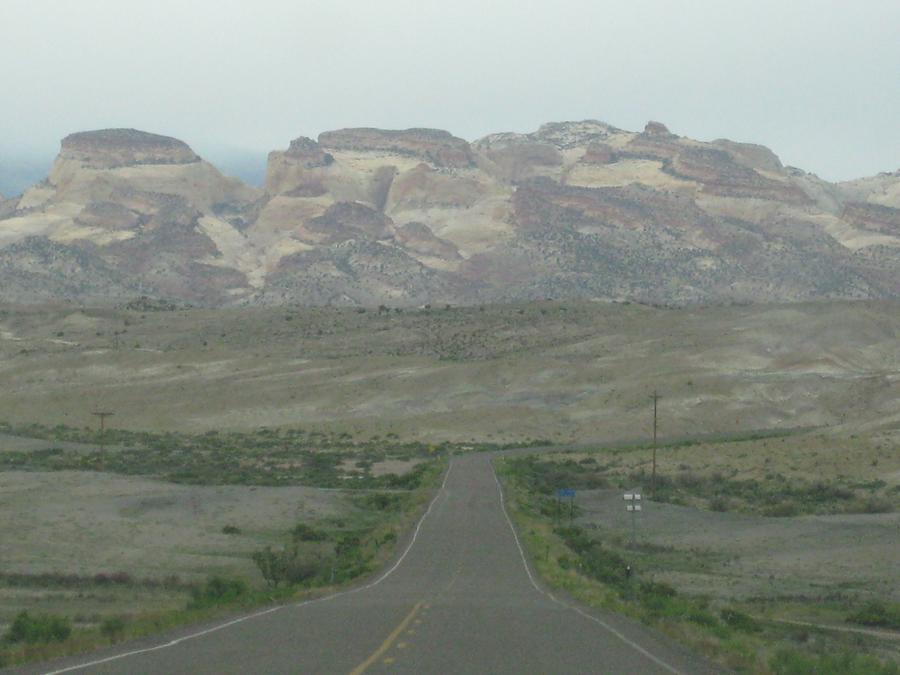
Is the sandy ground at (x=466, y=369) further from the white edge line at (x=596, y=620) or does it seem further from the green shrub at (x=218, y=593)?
the green shrub at (x=218, y=593)

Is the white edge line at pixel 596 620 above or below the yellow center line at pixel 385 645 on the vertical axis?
below

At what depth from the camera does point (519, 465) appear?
69812mm

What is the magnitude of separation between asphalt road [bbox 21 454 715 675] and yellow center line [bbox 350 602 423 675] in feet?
0.07

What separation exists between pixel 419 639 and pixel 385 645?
2.84 ft

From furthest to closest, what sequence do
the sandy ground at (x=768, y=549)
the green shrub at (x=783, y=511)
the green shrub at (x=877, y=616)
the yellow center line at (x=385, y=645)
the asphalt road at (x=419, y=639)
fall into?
the green shrub at (x=783, y=511), the sandy ground at (x=768, y=549), the green shrub at (x=877, y=616), the asphalt road at (x=419, y=639), the yellow center line at (x=385, y=645)

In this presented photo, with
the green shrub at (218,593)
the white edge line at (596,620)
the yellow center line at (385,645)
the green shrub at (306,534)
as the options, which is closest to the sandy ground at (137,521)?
the green shrub at (306,534)

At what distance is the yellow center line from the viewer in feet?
48.0

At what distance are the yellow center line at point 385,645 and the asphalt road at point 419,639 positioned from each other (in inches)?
0.9

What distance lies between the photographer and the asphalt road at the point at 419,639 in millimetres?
15102

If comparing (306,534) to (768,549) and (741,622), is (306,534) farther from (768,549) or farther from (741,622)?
(741,622)

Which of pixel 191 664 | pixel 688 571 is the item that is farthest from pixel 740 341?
pixel 191 664

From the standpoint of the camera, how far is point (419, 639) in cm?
1758

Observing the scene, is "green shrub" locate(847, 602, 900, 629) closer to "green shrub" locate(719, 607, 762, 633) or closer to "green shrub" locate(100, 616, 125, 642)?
"green shrub" locate(719, 607, 762, 633)

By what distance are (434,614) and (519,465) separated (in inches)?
1921
